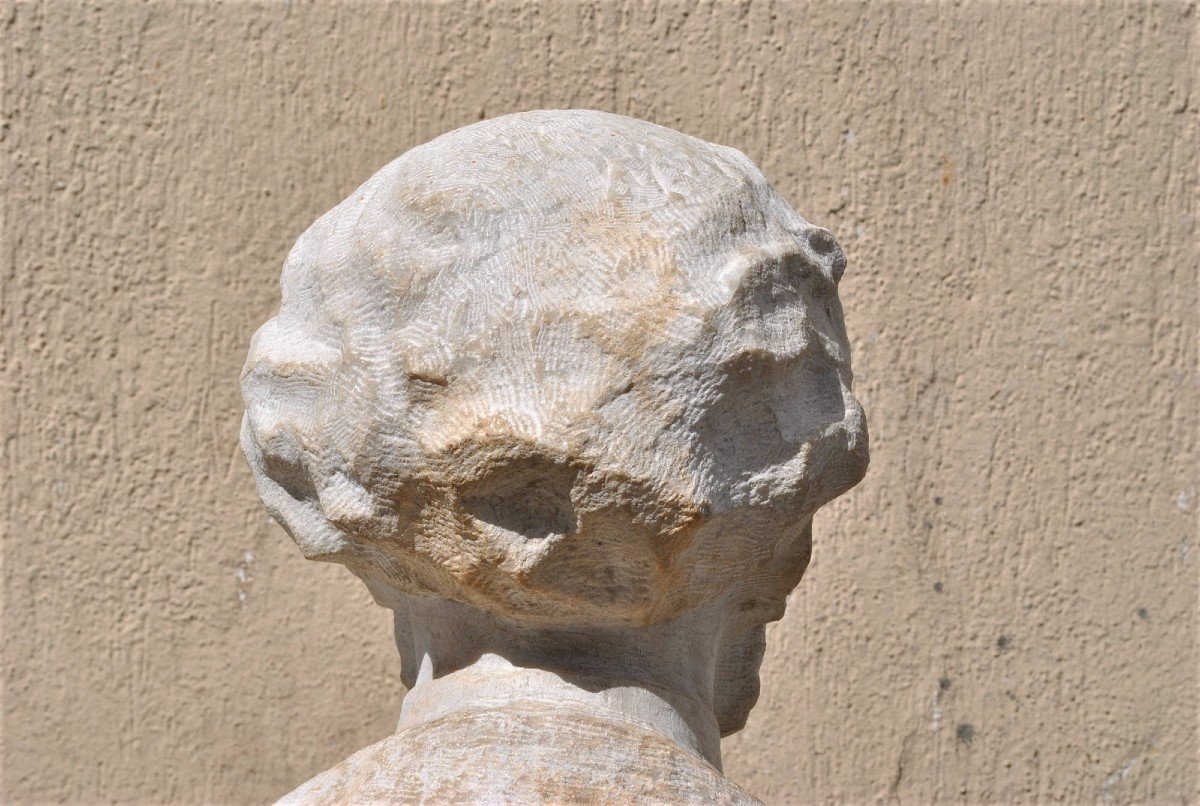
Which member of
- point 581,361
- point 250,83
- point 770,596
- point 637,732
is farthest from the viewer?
point 250,83

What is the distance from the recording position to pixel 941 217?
6.76ft

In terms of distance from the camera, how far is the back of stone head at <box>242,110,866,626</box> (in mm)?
1137

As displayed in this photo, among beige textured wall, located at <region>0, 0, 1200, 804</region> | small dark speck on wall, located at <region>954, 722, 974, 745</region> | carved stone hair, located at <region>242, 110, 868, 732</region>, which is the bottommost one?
small dark speck on wall, located at <region>954, 722, 974, 745</region>

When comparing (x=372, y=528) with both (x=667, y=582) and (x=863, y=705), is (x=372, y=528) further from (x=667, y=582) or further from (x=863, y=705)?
(x=863, y=705)

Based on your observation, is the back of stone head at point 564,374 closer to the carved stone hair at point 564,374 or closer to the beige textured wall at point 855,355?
the carved stone hair at point 564,374

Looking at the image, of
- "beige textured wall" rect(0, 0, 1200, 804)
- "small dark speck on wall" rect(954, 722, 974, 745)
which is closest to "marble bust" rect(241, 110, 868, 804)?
"beige textured wall" rect(0, 0, 1200, 804)

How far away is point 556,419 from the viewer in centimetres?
113

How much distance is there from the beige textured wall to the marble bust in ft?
2.53

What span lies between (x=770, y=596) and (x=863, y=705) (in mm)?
743

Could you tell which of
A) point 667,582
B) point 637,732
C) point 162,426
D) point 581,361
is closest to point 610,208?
point 581,361

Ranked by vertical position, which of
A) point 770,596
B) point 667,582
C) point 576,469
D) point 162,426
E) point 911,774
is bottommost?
point 911,774

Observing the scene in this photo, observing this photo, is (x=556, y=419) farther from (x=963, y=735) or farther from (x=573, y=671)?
(x=963, y=735)

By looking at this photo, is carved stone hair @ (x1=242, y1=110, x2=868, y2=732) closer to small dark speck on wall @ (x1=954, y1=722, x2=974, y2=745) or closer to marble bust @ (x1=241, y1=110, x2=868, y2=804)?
marble bust @ (x1=241, y1=110, x2=868, y2=804)

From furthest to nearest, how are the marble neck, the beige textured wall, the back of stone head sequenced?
the beige textured wall
the marble neck
the back of stone head
